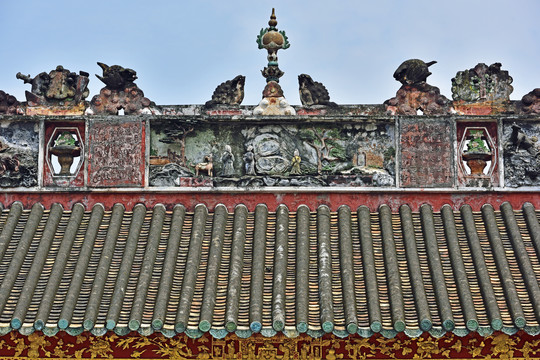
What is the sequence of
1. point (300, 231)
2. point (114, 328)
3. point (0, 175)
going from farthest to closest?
point (0, 175) → point (300, 231) → point (114, 328)

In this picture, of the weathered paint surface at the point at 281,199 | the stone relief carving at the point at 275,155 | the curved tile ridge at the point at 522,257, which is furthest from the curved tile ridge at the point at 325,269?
the curved tile ridge at the point at 522,257

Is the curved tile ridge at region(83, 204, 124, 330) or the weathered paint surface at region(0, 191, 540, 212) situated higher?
the weathered paint surface at region(0, 191, 540, 212)

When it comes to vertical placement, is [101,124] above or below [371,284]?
above

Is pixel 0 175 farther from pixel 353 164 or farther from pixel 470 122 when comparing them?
pixel 470 122

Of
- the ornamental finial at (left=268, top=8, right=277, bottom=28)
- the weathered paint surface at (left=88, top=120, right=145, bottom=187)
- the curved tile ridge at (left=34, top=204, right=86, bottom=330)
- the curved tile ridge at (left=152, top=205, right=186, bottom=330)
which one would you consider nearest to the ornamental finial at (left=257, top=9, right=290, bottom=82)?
the ornamental finial at (left=268, top=8, right=277, bottom=28)

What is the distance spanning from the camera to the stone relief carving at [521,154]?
42.3 ft

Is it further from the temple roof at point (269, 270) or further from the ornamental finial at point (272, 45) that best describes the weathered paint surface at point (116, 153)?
the ornamental finial at point (272, 45)

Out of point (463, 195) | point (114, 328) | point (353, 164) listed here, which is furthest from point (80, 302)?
point (463, 195)

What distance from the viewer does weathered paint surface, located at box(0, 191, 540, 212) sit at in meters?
12.8

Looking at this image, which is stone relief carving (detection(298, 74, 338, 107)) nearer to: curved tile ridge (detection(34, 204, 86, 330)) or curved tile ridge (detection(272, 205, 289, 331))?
curved tile ridge (detection(272, 205, 289, 331))

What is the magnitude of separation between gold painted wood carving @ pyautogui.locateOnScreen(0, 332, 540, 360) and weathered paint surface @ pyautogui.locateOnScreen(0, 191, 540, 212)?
7.07 feet

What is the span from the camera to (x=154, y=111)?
13.4 meters

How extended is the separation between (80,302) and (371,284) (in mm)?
3287

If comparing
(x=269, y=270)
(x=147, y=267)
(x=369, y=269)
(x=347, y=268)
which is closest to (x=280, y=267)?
(x=269, y=270)
